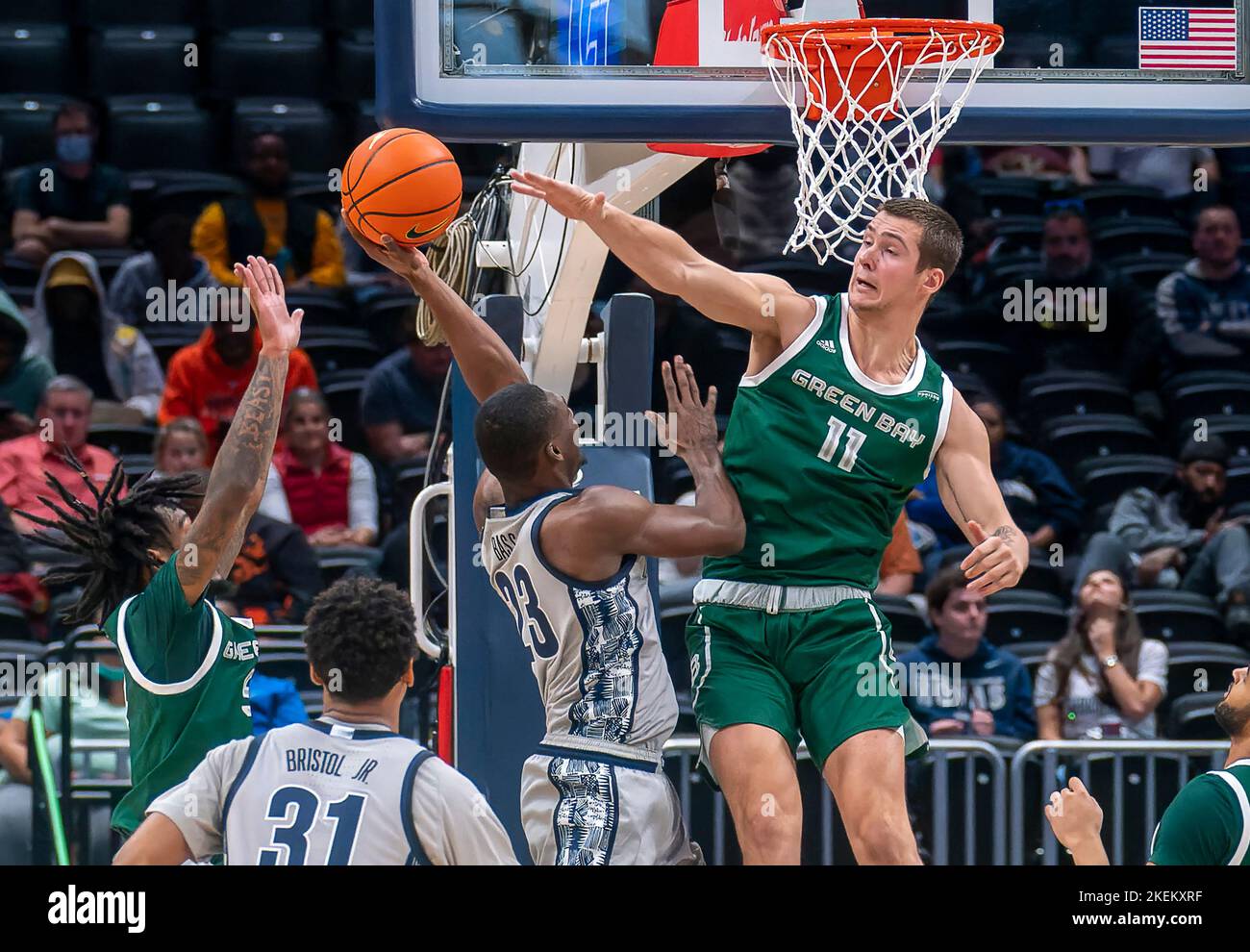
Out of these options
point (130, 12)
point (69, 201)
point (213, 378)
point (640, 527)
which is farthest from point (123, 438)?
point (640, 527)

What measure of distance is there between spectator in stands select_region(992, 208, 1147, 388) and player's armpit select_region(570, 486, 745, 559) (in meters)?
4.69

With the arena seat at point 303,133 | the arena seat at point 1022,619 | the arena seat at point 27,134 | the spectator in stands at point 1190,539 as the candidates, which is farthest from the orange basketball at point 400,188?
the arena seat at point 27,134

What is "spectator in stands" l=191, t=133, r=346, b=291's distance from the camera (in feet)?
26.7

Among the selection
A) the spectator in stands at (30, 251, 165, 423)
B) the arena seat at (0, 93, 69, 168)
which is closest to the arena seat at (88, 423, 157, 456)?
the spectator in stands at (30, 251, 165, 423)

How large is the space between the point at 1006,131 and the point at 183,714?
97.6 inches

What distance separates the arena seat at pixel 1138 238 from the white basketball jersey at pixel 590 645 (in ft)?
18.4

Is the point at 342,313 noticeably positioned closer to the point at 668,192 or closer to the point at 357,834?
the point at 668,192

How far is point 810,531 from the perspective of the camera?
4.41 metres

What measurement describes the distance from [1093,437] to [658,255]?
4700mm

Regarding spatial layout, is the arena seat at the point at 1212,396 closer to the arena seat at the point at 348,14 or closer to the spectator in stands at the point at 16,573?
the arena seat at the point at 348,14

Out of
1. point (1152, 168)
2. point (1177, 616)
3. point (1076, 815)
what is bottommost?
point (1177, 616)

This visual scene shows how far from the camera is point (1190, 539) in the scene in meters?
7.87

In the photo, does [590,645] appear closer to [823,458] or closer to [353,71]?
[823,458]
